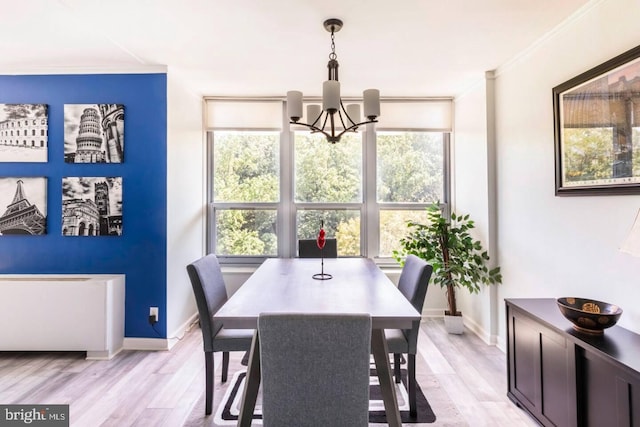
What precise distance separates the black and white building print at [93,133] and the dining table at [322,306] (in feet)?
6.19

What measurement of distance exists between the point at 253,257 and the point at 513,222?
9.04ft

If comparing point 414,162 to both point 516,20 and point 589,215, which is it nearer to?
point 516,20

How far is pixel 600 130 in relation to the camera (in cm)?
192

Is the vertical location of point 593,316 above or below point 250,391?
above

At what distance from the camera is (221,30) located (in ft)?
7.72

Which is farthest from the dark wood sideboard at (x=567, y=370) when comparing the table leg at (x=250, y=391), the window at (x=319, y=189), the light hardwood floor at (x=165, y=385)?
the window at (x=319, y=189)

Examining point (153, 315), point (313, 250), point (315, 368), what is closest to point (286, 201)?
point (313, 250)

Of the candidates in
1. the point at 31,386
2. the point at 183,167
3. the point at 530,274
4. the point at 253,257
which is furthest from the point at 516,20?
the point at 31,386

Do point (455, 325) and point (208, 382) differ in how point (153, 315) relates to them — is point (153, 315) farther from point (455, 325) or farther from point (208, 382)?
point (455, 325)

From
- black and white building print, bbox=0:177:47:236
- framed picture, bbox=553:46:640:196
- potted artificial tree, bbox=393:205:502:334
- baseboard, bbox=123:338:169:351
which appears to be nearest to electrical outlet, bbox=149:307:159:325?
baseboard, bbox=123:338:169:351

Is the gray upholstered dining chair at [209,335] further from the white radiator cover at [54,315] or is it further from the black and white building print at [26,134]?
the black and white building print at [26,134]

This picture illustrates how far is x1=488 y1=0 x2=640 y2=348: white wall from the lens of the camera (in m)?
1.80

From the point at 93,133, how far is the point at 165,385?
2.22 metres

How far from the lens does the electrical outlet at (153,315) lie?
2.96 metres
